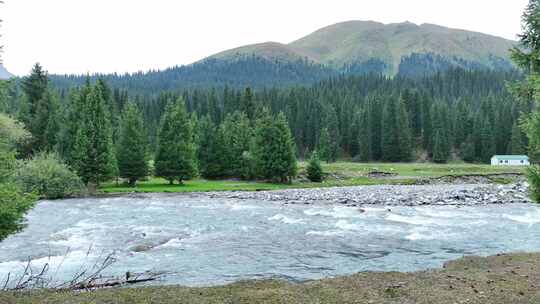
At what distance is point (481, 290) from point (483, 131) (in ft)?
368

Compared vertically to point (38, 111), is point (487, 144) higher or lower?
lower

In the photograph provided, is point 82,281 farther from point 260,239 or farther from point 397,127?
point 397,127

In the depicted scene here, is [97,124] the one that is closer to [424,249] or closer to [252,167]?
[252,167]

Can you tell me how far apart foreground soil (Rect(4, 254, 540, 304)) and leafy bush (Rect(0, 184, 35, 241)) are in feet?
6.35

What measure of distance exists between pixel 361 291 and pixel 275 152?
2026 inches

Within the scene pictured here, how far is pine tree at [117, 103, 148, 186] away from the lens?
2383 inches

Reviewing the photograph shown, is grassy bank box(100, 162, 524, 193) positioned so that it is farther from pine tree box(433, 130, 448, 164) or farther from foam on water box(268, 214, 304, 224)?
pine tree box(433, 130, 448, 164)

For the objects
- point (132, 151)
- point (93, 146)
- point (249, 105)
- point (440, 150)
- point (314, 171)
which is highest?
point (249, 105)

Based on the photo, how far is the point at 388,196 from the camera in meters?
46.9

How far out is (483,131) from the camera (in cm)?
11588

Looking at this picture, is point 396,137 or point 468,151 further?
point 396,137

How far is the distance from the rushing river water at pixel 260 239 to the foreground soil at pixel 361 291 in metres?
2.20

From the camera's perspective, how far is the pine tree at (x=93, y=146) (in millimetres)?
55219

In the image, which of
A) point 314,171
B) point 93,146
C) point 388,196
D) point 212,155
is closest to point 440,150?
point 314,171
